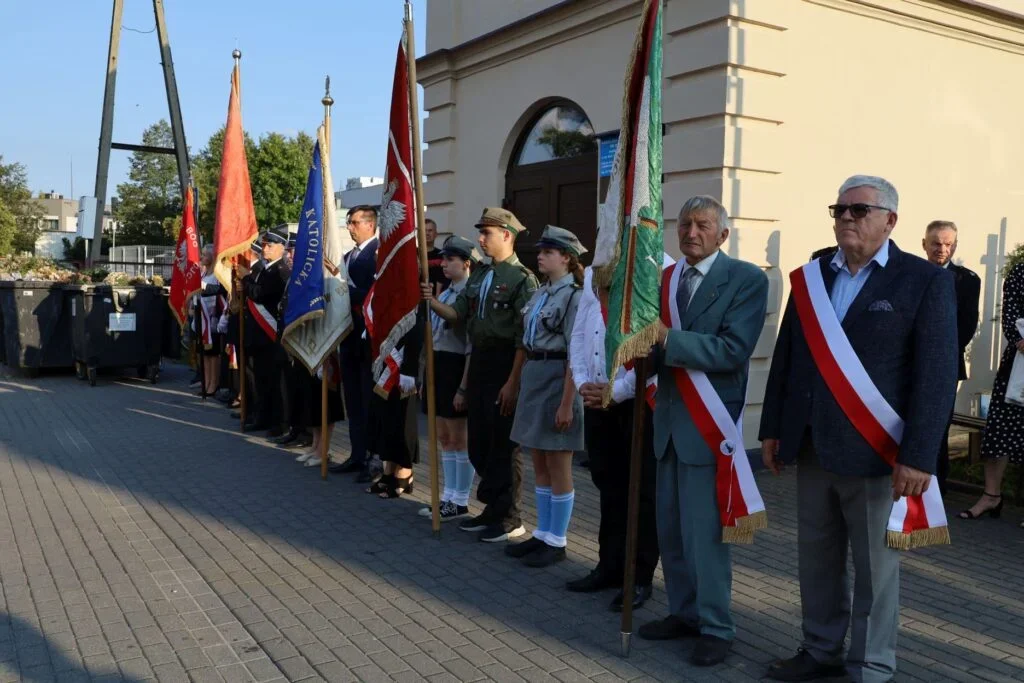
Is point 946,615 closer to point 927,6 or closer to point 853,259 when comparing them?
point 853,259

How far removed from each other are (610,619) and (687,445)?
1084 mm

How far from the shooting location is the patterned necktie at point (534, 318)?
5.18m

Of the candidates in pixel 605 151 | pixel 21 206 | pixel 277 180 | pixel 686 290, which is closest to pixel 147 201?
pixel 21 206

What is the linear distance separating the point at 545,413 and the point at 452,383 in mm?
1332

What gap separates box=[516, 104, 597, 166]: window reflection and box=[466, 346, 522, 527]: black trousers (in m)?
4.17

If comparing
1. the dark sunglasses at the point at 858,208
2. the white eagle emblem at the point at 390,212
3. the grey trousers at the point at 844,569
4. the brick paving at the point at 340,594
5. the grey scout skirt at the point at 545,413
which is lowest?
the brick paving at the point at 340,594

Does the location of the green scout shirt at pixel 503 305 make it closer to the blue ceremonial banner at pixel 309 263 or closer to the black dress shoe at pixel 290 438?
the blue ceremonial banner at pixel 309 263

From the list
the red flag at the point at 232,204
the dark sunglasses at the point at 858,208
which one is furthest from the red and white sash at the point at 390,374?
the red flag at the point at 232,204

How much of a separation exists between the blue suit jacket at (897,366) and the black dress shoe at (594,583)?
1.54 metres

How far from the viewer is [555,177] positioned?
32.4ft

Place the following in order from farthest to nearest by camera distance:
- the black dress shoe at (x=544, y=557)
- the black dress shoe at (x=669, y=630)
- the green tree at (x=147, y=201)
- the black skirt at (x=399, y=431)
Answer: the green tree at (x=147, y=201) → the black skirt at (x=399, y=431) → the black dress shoe at (x=544, y=557) → the black dress shoe at (x=669, y=630)

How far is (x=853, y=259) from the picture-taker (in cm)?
357

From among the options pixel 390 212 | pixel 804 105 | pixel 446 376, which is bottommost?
pixel 446 376

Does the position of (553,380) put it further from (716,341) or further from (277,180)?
(277,180)
